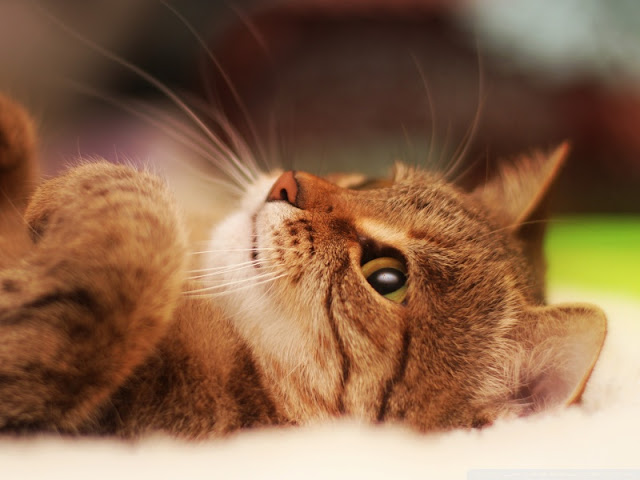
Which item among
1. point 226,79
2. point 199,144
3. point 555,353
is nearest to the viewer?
point 555,353

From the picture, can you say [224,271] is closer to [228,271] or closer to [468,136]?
[228,271]

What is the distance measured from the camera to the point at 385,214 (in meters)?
0.76

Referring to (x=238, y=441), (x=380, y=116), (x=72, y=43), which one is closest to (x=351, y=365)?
(x=238, y=441)

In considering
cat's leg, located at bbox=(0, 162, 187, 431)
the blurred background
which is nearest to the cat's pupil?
cat's leg, located at bbox=(0, 162, 187, 431)

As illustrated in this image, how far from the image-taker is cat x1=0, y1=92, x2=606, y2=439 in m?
0.56

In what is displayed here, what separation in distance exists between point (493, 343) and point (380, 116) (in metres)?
0.63

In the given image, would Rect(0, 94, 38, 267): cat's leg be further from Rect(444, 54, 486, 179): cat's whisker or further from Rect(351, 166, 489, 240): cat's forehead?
Rect(444, 54, 486, 179): cat's whisker

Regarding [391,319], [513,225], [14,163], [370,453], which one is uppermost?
[14,163]

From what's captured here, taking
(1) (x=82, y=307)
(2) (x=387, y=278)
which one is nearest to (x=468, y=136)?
(2) (x=387, y=278)

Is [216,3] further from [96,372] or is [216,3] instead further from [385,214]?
[96,372]

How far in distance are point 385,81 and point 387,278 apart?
2.00ft

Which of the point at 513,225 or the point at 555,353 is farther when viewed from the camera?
the point at 513,225

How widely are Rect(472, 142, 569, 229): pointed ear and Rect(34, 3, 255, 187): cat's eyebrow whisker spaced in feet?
1.42

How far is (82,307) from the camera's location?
55 centimetres
